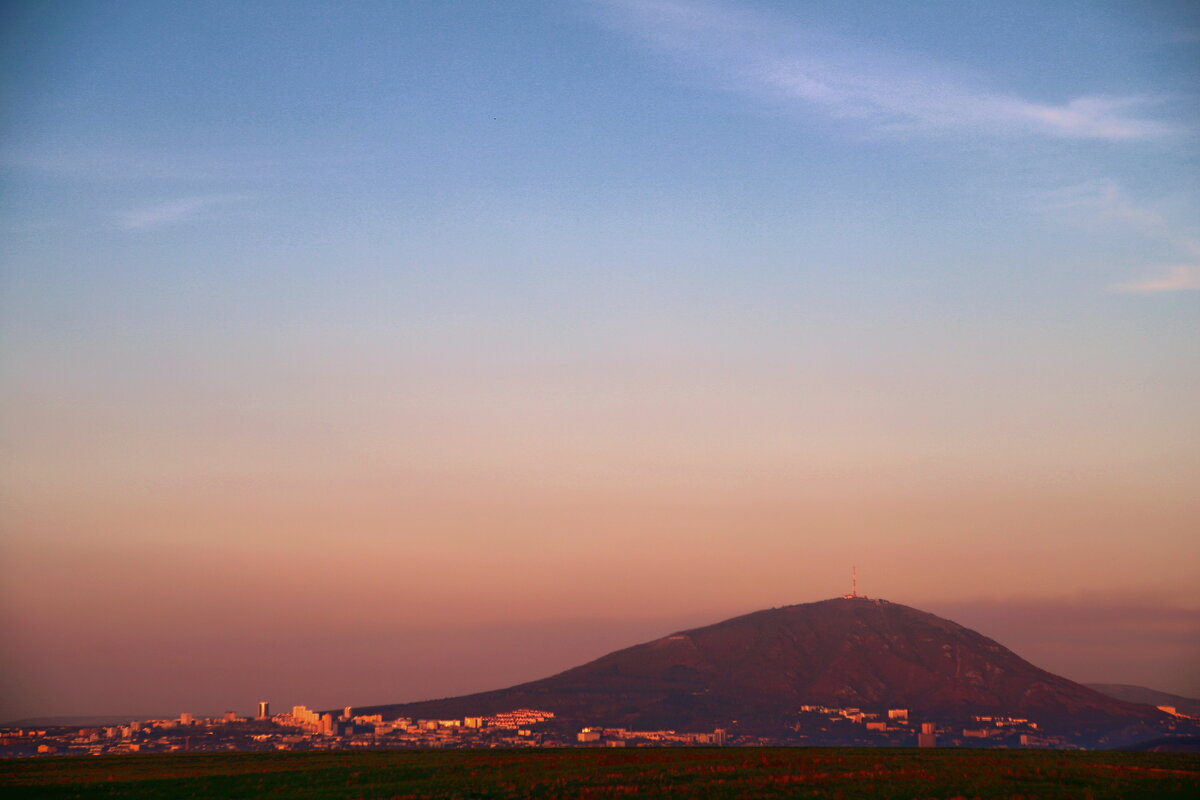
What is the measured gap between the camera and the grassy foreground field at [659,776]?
54031 mm

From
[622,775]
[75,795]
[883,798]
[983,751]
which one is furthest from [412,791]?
[983,751]

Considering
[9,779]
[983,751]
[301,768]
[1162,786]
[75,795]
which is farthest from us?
[983,751]

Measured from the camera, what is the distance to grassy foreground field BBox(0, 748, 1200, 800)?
177ft

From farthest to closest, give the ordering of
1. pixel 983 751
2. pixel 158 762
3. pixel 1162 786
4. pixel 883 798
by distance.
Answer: pixel 158 762
pixel 983 751
pixel 1162 786
pixel 883 798

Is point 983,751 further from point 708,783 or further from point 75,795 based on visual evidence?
point 75,795

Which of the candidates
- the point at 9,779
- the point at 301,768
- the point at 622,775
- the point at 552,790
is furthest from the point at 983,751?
the point at 9,779

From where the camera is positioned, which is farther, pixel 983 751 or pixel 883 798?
pixel 983 751

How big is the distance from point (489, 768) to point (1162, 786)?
37.3 m

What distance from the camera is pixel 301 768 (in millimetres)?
75250

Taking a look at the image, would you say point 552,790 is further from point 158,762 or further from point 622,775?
point 158,762

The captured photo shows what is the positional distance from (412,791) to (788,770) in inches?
785

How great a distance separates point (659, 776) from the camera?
60.3 metres

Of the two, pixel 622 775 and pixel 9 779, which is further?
pixel 9 779

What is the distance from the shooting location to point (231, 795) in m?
60.0
